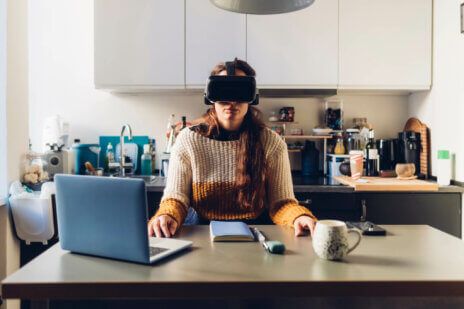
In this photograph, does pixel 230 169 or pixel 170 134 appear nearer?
pixel 230 169

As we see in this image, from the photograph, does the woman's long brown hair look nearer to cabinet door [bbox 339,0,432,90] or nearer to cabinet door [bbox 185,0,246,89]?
cabinet door [bbox 185,0,246,89]

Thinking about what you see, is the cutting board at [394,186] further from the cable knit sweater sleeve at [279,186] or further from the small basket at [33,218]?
the small basket at [33,218]

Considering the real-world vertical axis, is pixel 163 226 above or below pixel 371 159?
below

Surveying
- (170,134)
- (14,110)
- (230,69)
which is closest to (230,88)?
(230,69)

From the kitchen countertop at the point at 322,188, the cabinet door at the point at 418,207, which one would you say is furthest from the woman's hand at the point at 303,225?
the cabinet door at the point at 418,207

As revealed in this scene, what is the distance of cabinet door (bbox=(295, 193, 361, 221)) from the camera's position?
236 cm

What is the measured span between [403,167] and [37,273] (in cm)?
214

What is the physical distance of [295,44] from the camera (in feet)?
8.54

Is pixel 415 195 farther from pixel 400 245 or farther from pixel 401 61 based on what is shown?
pixel 400 245

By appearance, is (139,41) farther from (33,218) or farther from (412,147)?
(412,147)

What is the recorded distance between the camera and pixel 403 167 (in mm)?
2547

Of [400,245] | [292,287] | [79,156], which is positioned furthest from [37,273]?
[79,156]

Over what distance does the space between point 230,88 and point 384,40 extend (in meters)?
1.66

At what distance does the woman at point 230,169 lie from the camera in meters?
1.65
